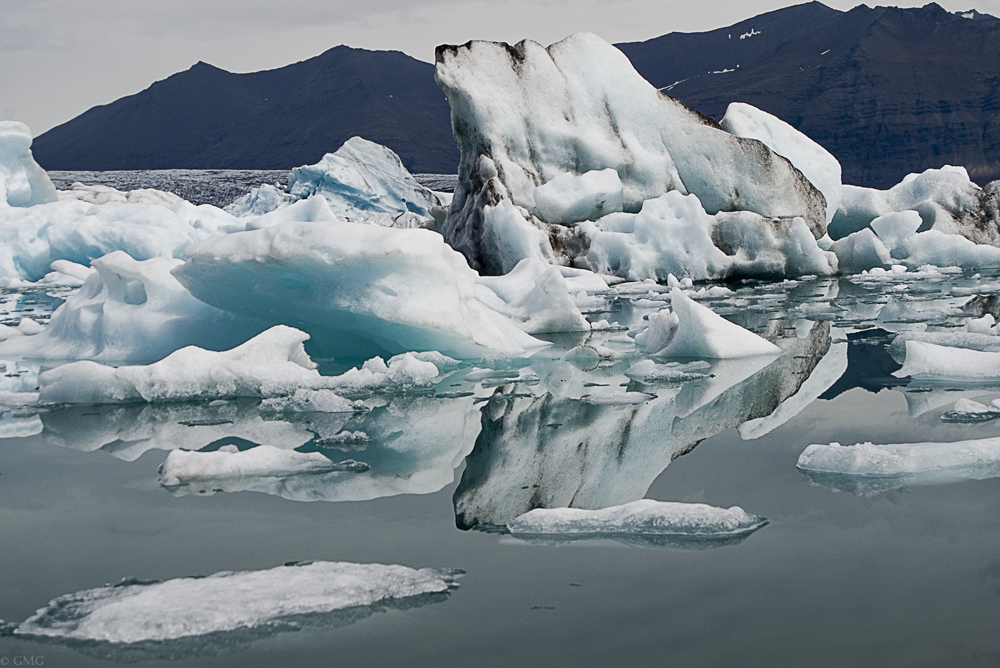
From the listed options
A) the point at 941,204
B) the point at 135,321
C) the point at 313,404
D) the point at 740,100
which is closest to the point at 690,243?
the point at 941,204

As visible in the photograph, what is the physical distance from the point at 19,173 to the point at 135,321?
488 inches

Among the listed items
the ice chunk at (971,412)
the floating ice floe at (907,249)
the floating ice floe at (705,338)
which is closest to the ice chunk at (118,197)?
the floating ice floe at (907,249)

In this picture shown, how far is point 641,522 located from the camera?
2.55m

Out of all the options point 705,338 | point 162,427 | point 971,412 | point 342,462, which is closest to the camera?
point 342,462

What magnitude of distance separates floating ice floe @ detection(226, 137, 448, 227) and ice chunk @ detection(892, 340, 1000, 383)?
19096mm

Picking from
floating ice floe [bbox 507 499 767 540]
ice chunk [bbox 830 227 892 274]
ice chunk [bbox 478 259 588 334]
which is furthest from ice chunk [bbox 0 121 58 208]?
floating ice floe [bbox 507 499 767 540]

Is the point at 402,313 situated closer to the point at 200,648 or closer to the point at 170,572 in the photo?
the point at 170,572

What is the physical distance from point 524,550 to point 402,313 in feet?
9.10

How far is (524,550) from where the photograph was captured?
2.45 m

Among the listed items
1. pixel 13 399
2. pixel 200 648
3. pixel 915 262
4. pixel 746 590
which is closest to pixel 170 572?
pixel 200 648

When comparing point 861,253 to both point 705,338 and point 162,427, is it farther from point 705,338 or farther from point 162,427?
point 162,427

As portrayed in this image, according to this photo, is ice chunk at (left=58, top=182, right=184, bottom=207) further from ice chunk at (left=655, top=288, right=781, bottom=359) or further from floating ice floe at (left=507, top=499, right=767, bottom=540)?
floating ice floe at (left=507, top=499, right=767, bottom=540)

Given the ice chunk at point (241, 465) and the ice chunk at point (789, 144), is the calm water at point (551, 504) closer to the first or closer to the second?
the ice chunk at point (241, 465)

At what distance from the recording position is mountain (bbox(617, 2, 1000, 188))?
67500 millimetres
